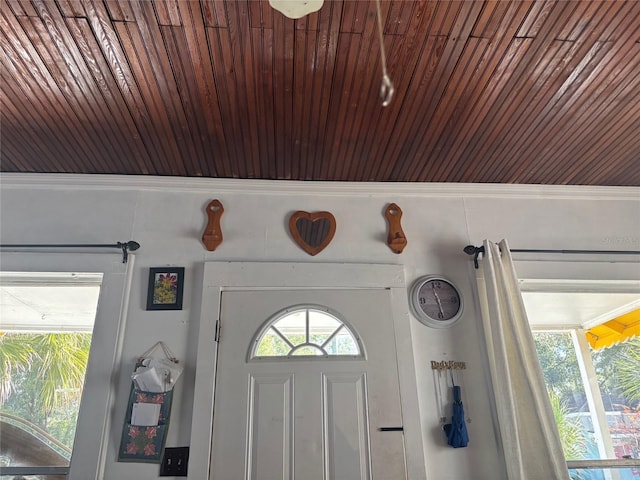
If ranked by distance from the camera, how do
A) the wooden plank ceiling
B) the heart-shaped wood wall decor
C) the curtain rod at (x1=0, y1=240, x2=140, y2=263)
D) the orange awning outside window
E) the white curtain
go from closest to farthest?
the wooden plank ceiling, the white curtain, the curtain rod at (x1=0, y1=240, x2=140, y2=263), the heart-shaped wood wall decor, the orange awning outside window

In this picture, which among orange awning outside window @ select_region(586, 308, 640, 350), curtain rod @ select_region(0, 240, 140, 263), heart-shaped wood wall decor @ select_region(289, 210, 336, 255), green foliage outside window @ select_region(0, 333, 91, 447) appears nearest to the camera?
green foliage outside window @ select_region(0, 333, 91, 447)

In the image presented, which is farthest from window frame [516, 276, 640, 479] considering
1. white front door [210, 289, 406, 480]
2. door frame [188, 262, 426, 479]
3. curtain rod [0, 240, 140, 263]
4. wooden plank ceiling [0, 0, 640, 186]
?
curtain rod [0, 240, 140, 263]

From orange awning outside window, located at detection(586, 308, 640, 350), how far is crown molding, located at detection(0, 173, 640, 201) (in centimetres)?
76

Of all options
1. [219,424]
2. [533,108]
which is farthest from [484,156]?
[219,424]

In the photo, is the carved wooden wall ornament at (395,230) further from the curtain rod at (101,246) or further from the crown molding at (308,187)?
the curtain rod at (101,246)

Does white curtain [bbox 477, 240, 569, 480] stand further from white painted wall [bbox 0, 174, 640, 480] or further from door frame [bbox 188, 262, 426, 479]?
door frame [bbox 188, 262, 426, 479]

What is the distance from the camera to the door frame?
1912mm

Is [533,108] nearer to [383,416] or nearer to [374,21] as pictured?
[374,21]

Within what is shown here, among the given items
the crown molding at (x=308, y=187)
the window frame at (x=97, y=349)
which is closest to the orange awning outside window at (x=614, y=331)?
the crown molding at (x=308, y=187)

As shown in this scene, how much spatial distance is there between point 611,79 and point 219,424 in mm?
2257

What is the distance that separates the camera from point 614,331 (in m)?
2.61

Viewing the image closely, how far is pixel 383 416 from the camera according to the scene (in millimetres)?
1990

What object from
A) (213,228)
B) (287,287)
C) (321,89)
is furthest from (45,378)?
(321,89)

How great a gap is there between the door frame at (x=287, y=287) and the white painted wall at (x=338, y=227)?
0.20 ft
